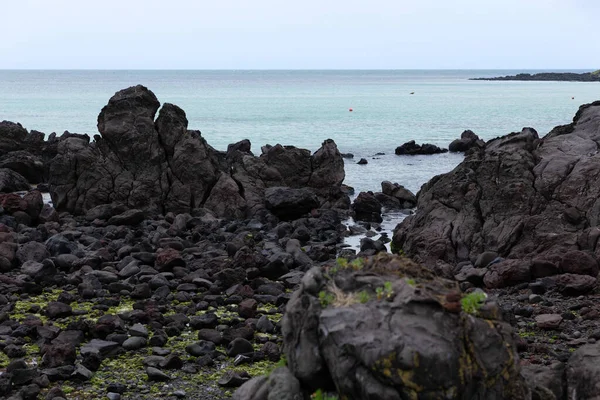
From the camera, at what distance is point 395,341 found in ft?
28.5

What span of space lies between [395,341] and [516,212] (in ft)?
56.6

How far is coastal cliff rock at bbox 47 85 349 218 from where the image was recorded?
3497cm

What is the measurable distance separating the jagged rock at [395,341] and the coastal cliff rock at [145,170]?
81.5 ft

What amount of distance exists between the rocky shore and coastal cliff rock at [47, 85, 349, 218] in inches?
3.2

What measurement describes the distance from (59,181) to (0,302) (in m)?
16.8

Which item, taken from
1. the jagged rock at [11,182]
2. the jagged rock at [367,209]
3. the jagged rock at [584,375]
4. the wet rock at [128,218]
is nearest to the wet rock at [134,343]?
the jagged rock at [584,375]

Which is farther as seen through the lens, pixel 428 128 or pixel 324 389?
pixel 428 128

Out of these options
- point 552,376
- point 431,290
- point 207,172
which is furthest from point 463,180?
point 431,290

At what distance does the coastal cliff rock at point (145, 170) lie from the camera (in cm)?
3497

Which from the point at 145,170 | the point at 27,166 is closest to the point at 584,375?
the point at 145,170

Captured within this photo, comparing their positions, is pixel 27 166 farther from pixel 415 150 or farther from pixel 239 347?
pixel 415 150

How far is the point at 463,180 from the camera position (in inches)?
1056

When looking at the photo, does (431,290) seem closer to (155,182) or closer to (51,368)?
(51,368)

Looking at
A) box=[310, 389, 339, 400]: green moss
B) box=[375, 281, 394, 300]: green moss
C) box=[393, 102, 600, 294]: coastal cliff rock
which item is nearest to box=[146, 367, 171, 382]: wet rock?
box=[310, 389, 339, 400]: green moss
